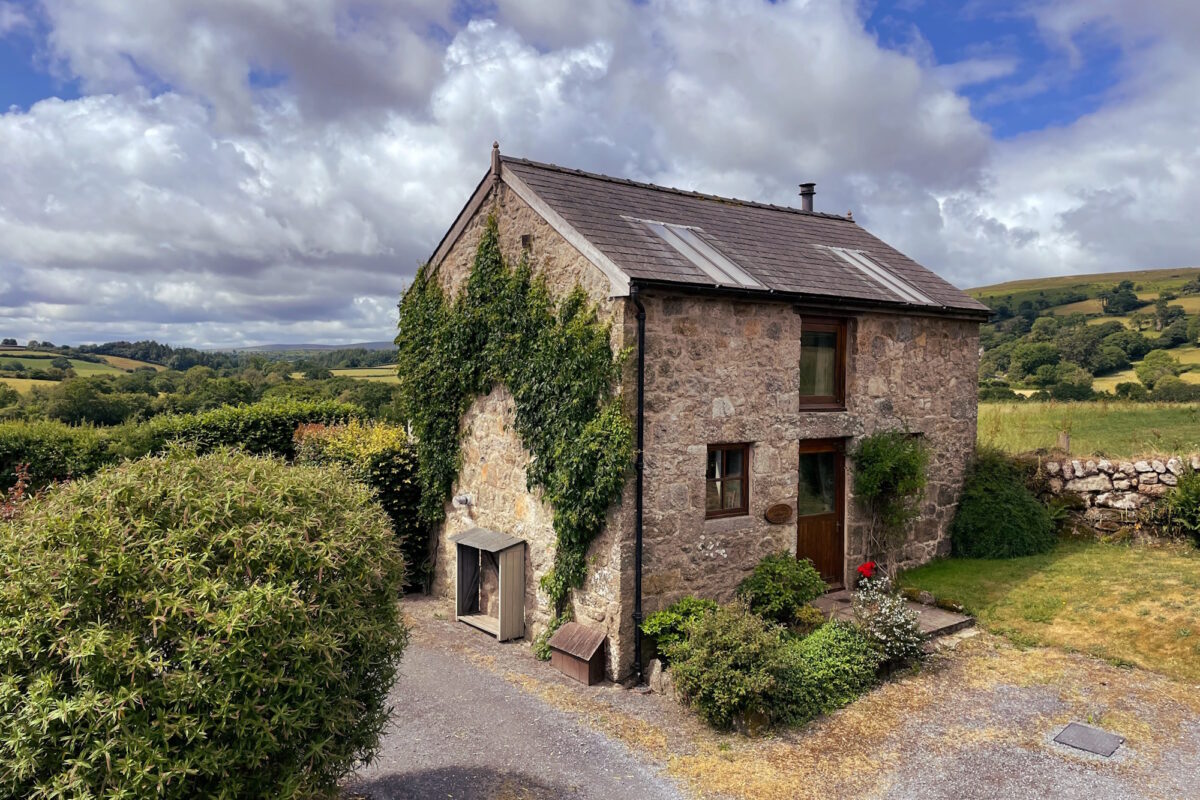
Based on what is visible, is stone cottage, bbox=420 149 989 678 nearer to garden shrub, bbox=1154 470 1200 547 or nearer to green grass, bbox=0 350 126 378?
garden shrub, bbox=1154 470 1200 547

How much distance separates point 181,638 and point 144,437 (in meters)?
13.8

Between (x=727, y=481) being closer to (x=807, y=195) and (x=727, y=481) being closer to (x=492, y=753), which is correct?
(x=492, y=753)

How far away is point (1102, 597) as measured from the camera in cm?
1138

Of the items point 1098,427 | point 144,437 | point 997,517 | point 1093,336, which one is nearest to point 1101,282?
point 1093,336

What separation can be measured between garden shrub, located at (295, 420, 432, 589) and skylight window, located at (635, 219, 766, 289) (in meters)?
6.45

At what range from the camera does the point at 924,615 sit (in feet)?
37.0

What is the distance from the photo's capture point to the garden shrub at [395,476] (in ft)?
44.7

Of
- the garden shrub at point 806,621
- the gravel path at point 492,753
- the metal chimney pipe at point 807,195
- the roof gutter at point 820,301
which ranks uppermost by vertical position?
the metal chimney pipe at point 807,195

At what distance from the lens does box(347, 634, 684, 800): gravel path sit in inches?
283

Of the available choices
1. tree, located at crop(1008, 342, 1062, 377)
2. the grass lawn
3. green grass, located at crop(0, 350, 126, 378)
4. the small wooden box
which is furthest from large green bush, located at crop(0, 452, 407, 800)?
green grass, located at crop(0, 350, 126, 378)

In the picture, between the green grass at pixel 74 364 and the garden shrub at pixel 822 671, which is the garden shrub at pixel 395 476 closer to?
the garden shrub at pixel 822 671

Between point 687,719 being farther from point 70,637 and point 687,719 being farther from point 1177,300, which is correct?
point 1177,300

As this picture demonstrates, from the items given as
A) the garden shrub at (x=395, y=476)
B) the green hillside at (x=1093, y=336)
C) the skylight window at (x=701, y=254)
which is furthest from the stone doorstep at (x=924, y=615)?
the green hillside at (x=1093, y=336)

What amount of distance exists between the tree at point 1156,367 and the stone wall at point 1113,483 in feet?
74.6
